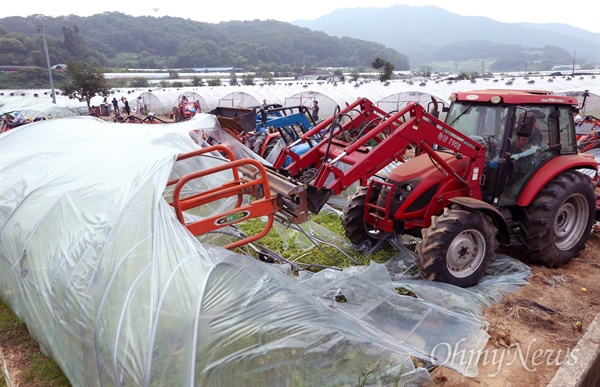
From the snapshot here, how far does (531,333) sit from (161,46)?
110 meters

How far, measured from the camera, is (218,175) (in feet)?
18.8

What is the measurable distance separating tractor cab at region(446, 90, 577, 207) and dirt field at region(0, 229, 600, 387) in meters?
1.18

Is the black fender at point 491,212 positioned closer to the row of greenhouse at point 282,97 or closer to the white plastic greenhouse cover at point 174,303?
the white plastic greenhouse cover at point 174,303

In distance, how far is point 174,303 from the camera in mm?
2816

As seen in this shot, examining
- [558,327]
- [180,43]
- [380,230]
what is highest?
[180,43]

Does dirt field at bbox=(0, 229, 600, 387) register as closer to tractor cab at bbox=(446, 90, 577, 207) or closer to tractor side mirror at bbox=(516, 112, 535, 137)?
tractor cab at bbox=(446, 90, 577, 207)

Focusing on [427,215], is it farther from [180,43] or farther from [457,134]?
[180,43]

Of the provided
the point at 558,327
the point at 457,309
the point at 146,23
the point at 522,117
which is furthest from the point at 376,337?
the point at 146,23

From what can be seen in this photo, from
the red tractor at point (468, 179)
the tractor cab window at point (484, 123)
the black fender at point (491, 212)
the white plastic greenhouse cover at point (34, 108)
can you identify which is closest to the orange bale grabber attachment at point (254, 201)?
the red tractor at point (468, 179)

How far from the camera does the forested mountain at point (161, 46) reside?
68312mm

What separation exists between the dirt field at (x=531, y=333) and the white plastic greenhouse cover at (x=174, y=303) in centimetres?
15

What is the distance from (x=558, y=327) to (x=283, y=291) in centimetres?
290

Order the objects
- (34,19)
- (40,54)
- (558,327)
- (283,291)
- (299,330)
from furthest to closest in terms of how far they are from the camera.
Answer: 1. (34,19)
2. (40,54)
3. (558,327)
4. (283,291)
5. (299,330)

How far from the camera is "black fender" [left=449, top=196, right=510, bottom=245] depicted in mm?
4887
